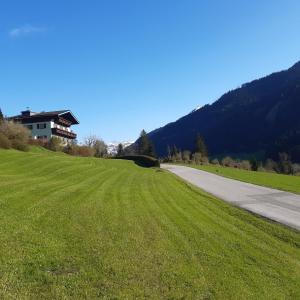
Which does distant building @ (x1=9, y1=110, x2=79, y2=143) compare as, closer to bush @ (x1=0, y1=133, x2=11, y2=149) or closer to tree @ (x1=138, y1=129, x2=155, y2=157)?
tree @ (x1=138, y1=129, x2=155, y2=157)

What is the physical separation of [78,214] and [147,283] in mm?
6858

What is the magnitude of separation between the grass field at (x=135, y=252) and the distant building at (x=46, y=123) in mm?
74697

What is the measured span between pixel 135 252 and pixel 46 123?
84267mm

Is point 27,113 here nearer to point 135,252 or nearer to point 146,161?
point 146,161

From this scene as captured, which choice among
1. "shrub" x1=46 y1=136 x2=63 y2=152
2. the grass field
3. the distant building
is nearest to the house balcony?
the distant building

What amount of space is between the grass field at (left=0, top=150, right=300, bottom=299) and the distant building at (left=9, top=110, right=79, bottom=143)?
7470cm

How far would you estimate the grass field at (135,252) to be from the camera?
8203mm

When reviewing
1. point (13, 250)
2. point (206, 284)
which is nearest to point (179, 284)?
point (206, 284)

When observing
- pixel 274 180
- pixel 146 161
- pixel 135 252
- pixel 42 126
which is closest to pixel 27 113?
pixel 42 126

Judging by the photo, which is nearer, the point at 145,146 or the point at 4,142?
the point at 4,142

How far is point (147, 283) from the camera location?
8.47 m

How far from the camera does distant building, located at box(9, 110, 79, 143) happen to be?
9169cm

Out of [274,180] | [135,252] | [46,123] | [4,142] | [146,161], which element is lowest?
[274,180]

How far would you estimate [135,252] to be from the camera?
34.9 ft
